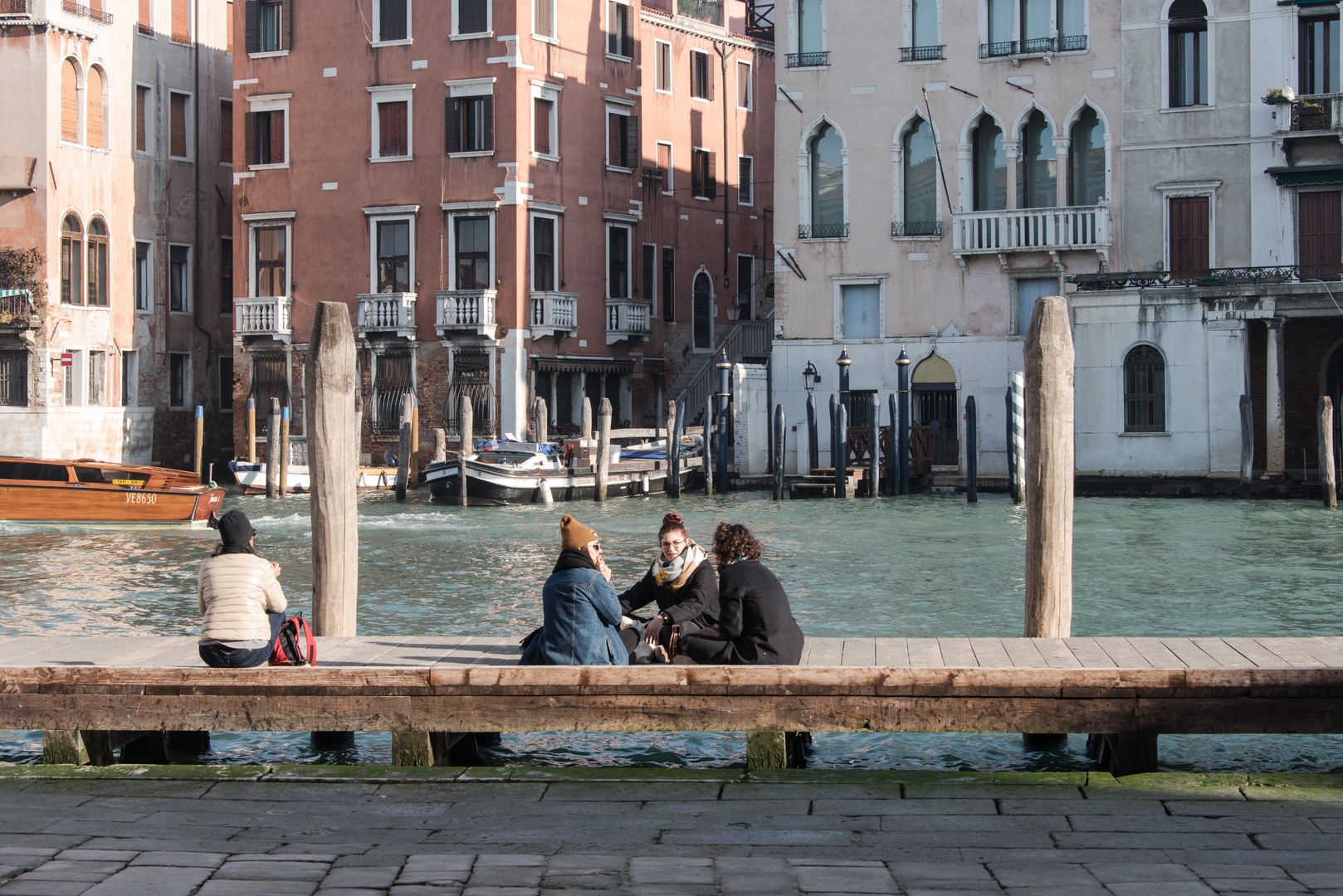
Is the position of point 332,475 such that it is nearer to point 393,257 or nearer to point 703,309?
point 393,257

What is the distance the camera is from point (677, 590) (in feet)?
27.0

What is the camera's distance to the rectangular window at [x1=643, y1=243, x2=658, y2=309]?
3516cm

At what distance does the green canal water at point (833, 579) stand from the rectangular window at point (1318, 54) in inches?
313

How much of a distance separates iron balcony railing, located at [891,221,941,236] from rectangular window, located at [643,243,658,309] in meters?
6.32

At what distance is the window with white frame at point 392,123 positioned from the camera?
32812mm

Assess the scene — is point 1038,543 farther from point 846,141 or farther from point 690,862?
point 846,141

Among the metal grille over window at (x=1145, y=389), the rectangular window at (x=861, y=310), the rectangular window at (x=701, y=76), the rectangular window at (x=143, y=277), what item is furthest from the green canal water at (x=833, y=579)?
the rectangular window at (x=701, y=76)

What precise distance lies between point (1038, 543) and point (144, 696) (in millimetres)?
4837

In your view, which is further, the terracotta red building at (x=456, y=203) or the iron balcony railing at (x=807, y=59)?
Answer: the terracotta red building at (x=456, y=203)

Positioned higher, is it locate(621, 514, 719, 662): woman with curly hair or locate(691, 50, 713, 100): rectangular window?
locate(691, 50, 713, 100): rectangular window

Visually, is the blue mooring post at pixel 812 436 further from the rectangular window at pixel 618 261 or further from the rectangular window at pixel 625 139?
the rectangular window at pixel 625 139

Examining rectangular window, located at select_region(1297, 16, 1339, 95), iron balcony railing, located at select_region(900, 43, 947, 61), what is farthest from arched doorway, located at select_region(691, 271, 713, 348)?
rectangular window, located at select_region(1297, 16, 1339, 95)

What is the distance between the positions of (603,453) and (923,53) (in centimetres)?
1022

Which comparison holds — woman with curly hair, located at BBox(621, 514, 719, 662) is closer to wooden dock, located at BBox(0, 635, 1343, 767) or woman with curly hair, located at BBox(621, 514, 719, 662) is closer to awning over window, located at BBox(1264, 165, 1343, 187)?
wooden dock, located at BBox(0, 635, 1343, 767)
